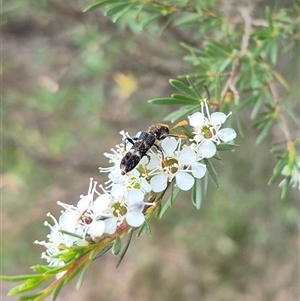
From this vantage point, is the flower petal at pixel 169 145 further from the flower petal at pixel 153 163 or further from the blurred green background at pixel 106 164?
the blurred green background at pixel 106 164

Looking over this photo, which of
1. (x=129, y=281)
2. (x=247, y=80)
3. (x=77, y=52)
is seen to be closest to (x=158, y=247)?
(x=129, y=281)

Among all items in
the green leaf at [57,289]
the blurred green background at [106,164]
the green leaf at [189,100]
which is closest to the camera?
the green leaf at [57,289]

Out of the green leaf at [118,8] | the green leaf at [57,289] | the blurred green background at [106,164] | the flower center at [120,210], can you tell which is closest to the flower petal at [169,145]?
the flower center at [120,210]

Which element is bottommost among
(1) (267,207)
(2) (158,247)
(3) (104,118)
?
(2) (158,247)

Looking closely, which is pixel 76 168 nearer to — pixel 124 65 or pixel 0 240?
pixel 124 65

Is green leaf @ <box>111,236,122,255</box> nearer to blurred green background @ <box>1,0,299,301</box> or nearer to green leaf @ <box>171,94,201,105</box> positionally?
green leaf @ <box>171,94,201,105</box>

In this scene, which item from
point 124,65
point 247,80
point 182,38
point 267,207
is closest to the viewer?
point 247,80

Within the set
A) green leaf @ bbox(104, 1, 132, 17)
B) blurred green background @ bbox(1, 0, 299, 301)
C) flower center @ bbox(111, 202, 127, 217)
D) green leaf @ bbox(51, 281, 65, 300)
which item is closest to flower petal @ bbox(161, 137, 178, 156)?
flower center @ bbox(111, 202, 127, 217)
